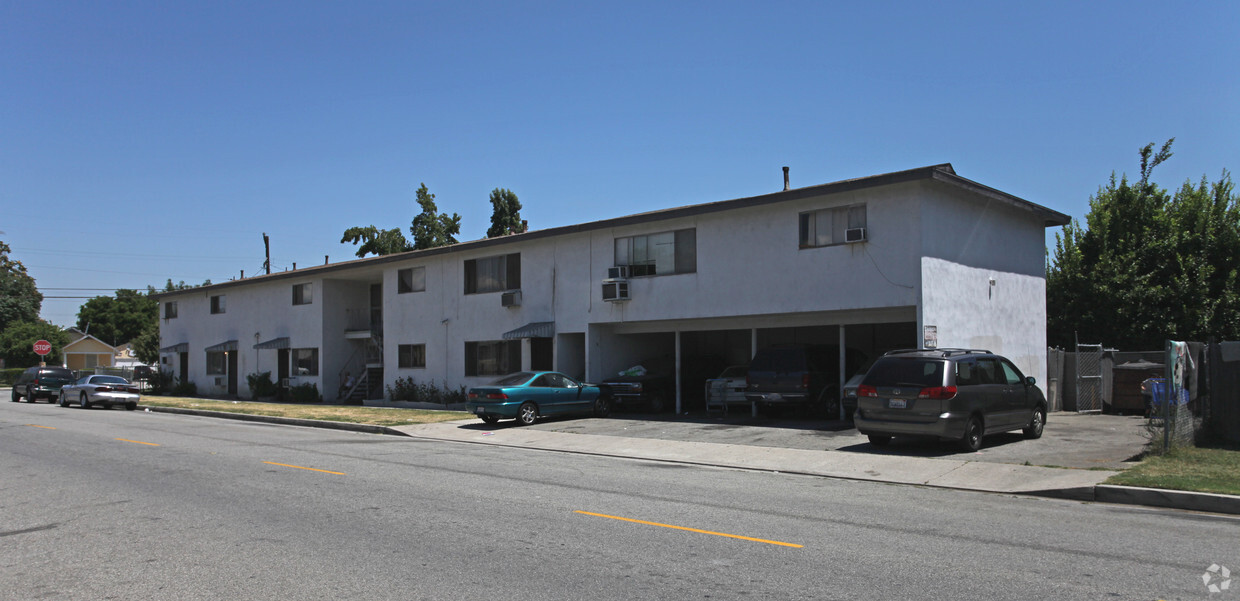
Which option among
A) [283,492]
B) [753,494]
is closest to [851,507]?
[753,494]

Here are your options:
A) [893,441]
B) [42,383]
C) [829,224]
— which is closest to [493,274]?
[829,224]

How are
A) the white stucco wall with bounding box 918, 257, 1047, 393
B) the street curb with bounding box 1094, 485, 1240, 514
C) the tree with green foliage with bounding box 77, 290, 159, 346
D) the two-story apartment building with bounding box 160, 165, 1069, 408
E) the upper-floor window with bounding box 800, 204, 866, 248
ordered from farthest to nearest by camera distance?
the tree with green foliage with bounding box 77, 290, 159, 346, the upper-floor window with bounding box 800, 204, 866, 248, the two-story apartment building with bounding box 160, 165, 1069, 408, the white stucco wall with bounding box 918, 257, 1047, 393, the street curb with bounding box 1094, 485, 1240, 514

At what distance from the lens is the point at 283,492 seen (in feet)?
34.5

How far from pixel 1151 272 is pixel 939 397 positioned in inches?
825

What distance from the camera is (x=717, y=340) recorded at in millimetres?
29641

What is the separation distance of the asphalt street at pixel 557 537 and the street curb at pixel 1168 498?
451mm

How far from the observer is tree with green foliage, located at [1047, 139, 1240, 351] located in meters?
28.3

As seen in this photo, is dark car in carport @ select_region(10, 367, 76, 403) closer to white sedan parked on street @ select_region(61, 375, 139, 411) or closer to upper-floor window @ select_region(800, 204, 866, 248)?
white sedan parked on street @ select_region(61, 375, 139, 411)

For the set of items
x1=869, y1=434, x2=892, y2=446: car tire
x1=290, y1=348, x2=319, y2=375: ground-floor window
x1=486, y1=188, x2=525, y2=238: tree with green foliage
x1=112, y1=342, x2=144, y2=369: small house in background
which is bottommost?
x1=112, y1=342, x2=144, y2=369: small house in background

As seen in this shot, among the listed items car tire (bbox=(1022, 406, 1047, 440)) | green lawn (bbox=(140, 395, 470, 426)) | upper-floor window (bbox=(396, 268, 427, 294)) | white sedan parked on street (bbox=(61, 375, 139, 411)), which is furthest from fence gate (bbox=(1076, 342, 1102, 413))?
white sedan parked on street (bbox=(61, 375, 139, 411))

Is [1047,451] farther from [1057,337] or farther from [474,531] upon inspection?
[1057,337]

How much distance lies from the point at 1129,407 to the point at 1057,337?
10.1 m

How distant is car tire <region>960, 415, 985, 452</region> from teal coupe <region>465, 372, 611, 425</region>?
1029 cm

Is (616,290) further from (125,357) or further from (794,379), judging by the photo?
(125,357)
